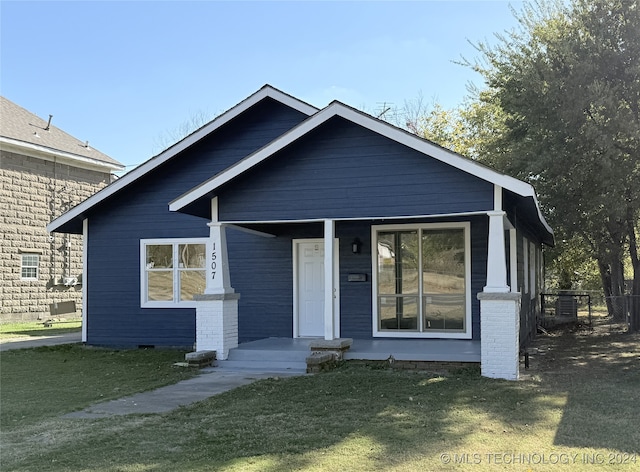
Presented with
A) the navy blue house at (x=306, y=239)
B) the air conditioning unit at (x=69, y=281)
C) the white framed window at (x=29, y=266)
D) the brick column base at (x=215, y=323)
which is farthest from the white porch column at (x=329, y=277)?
the air conditioning unit at (x=69, y=281)

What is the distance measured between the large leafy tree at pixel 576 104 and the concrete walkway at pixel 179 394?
7.70m

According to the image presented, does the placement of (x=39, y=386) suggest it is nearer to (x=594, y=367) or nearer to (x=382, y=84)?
(x=594, y=367)

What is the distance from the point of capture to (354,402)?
300 inches

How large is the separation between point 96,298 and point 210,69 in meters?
7.97

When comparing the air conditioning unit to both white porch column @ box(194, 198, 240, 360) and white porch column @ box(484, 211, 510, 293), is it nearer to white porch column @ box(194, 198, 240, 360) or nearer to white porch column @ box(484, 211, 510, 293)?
white porch column @ box(194, 198, 240, 360)

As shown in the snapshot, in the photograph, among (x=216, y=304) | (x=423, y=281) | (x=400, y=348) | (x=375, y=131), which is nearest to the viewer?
(x=375, y=131)

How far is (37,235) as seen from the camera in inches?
837

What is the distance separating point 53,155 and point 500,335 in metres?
17.2

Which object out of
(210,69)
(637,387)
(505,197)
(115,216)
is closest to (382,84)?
(210,69)

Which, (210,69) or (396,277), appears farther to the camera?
(210,69)

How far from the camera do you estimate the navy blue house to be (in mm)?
10000

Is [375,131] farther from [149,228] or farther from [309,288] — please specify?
[149,228]

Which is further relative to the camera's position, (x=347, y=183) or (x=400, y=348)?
(x=400, y=348)

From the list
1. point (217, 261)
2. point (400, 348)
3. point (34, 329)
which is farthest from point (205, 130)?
point (34, 329)
